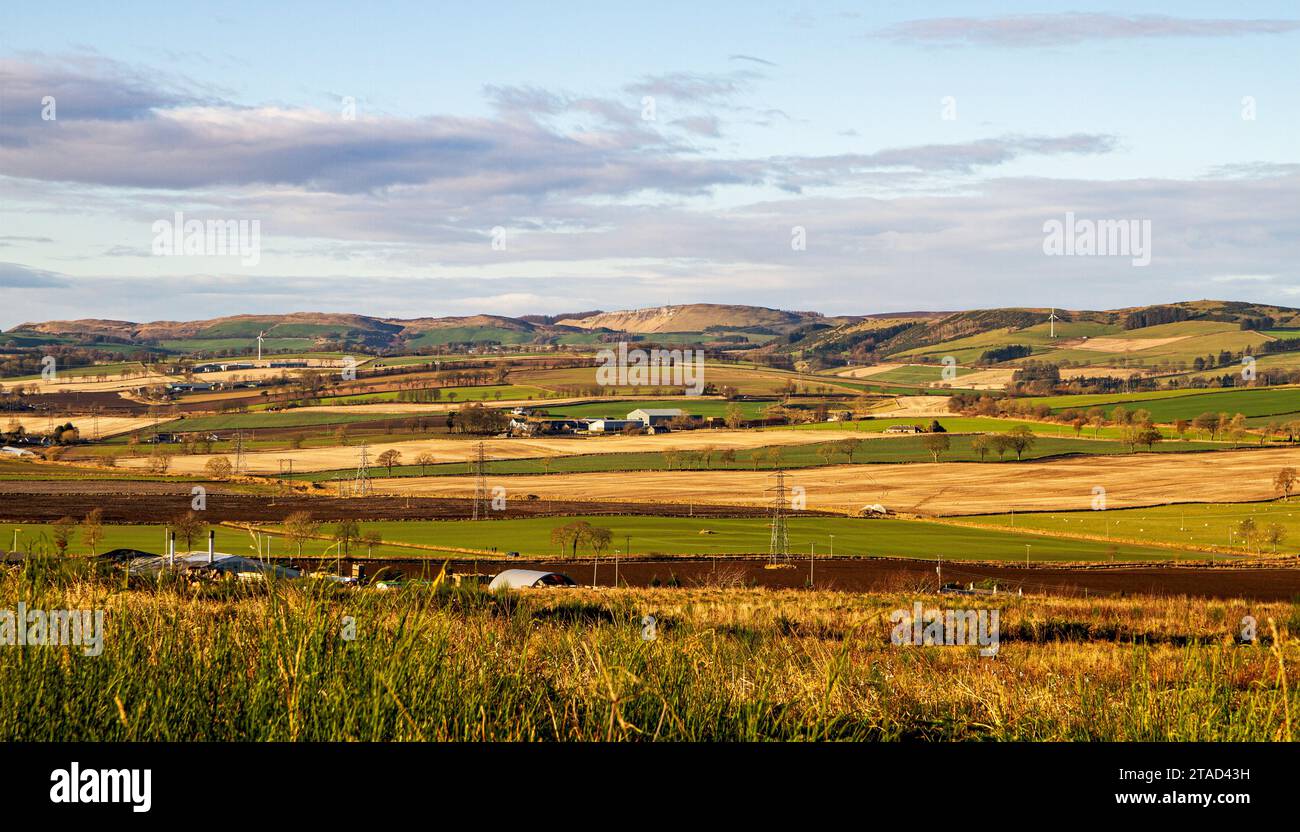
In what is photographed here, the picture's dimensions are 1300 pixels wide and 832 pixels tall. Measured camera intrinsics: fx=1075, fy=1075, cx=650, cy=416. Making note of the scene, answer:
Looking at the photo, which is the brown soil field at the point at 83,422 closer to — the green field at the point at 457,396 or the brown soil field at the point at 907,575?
the green field at the point at 457,396

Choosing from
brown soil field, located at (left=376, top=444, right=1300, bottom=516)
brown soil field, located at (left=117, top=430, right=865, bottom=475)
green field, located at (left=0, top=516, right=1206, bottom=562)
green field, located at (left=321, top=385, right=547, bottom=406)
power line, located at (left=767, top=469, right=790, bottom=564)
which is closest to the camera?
power line, located at (left=767, top=469, right=790, bottom=564)
